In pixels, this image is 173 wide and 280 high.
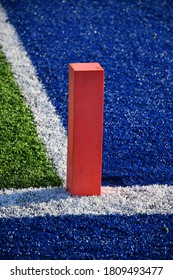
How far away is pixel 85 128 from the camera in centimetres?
526

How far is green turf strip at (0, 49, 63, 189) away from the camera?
569 cm

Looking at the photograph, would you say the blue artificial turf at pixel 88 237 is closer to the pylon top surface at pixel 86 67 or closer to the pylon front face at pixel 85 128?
the pylon front face at pixel 85 128

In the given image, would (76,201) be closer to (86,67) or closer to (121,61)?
(86,67)

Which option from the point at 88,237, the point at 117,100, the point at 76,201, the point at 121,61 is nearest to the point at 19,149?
the point at 76,201

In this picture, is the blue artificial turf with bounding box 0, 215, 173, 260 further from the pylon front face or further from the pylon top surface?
the pylon top surface

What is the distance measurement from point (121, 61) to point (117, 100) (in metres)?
0.74

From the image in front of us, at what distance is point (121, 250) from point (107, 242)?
0.10 m

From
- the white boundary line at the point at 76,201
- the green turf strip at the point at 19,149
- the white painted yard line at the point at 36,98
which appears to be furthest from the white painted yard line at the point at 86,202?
the white painted yard line at the point at 36,98

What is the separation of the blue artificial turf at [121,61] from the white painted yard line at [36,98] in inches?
2.4

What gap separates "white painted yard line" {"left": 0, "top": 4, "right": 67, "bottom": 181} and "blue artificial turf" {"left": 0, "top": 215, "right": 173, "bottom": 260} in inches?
24.5

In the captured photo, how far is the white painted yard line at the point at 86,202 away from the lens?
529 cm

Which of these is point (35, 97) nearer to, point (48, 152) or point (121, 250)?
point (48, 152)

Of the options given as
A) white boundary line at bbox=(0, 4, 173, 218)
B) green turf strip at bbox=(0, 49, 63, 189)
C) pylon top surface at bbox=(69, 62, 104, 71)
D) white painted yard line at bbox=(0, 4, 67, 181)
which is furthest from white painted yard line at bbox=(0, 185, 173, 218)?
pylon top surface at bbox=(69, 62, 104, 71)

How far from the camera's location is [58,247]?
499 centimetres
